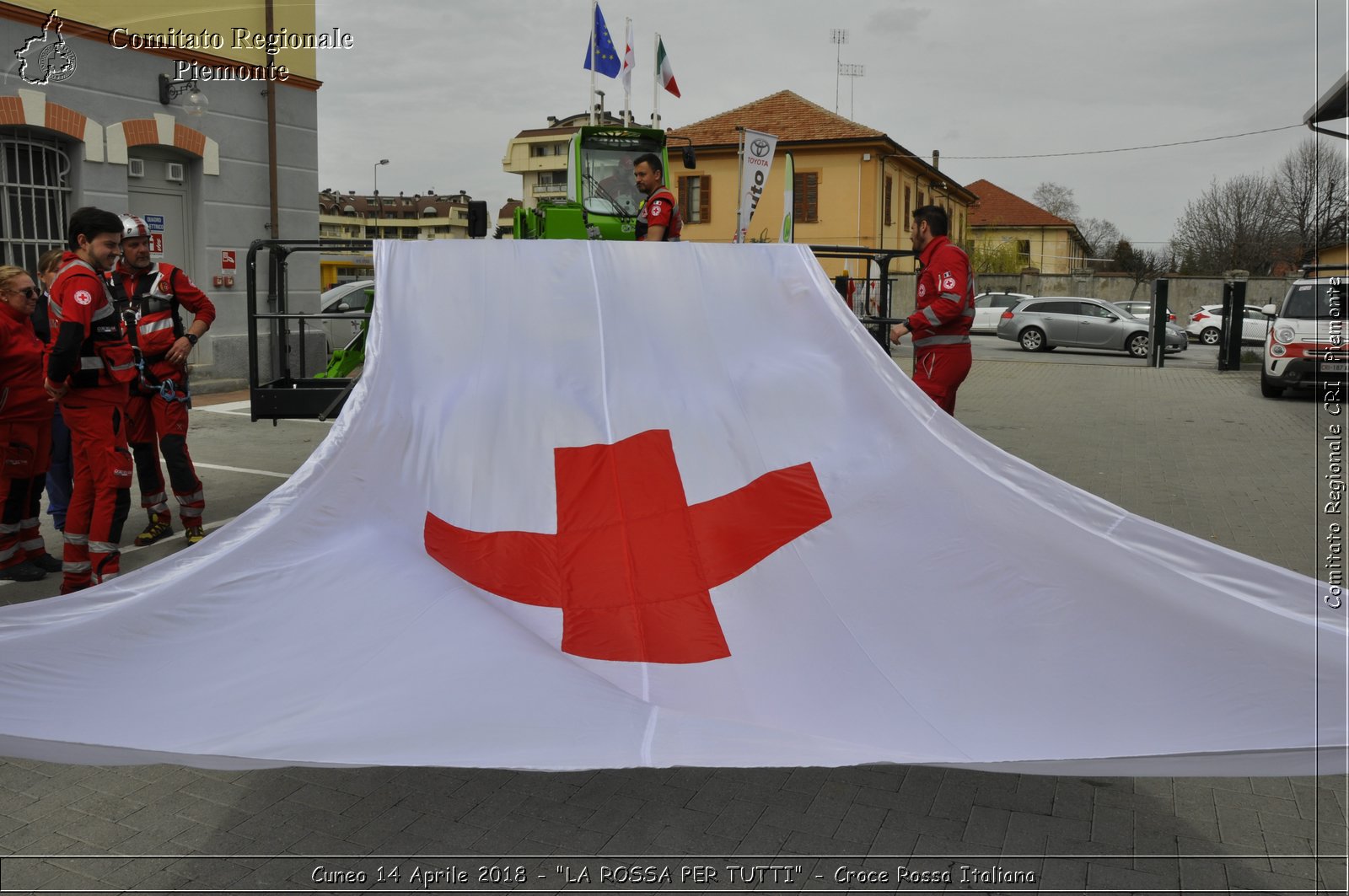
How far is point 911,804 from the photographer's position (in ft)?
11.9

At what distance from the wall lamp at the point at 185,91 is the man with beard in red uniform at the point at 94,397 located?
975cm

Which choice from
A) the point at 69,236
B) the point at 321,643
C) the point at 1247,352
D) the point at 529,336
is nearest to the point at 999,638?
the point at 321,643

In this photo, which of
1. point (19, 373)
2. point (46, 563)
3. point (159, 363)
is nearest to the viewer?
point (19, 373)

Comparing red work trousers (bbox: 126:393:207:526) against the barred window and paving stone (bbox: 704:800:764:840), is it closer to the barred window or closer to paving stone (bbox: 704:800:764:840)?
paving stone (bbox: 704:800:764:840)

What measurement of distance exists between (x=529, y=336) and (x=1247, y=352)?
26.4 m

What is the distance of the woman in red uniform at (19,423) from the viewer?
230 inches

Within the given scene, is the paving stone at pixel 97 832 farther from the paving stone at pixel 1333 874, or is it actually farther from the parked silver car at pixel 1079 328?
the parked silver car at pixel 1079 328

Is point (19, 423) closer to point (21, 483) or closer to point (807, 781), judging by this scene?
point (21, 483)

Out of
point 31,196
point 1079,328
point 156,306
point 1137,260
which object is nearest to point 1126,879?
point 156,306

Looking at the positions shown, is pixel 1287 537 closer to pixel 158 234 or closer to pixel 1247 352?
pixel 158 234

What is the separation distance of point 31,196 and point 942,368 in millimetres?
11502

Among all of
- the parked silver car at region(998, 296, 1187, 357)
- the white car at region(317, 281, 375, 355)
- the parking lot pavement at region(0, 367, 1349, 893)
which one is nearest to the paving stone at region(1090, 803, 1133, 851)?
the parking lot pavement at region(0, 367, 1349, 893)

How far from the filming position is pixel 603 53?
1587 centimetres

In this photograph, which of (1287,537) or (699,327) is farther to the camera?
(1287,537)
